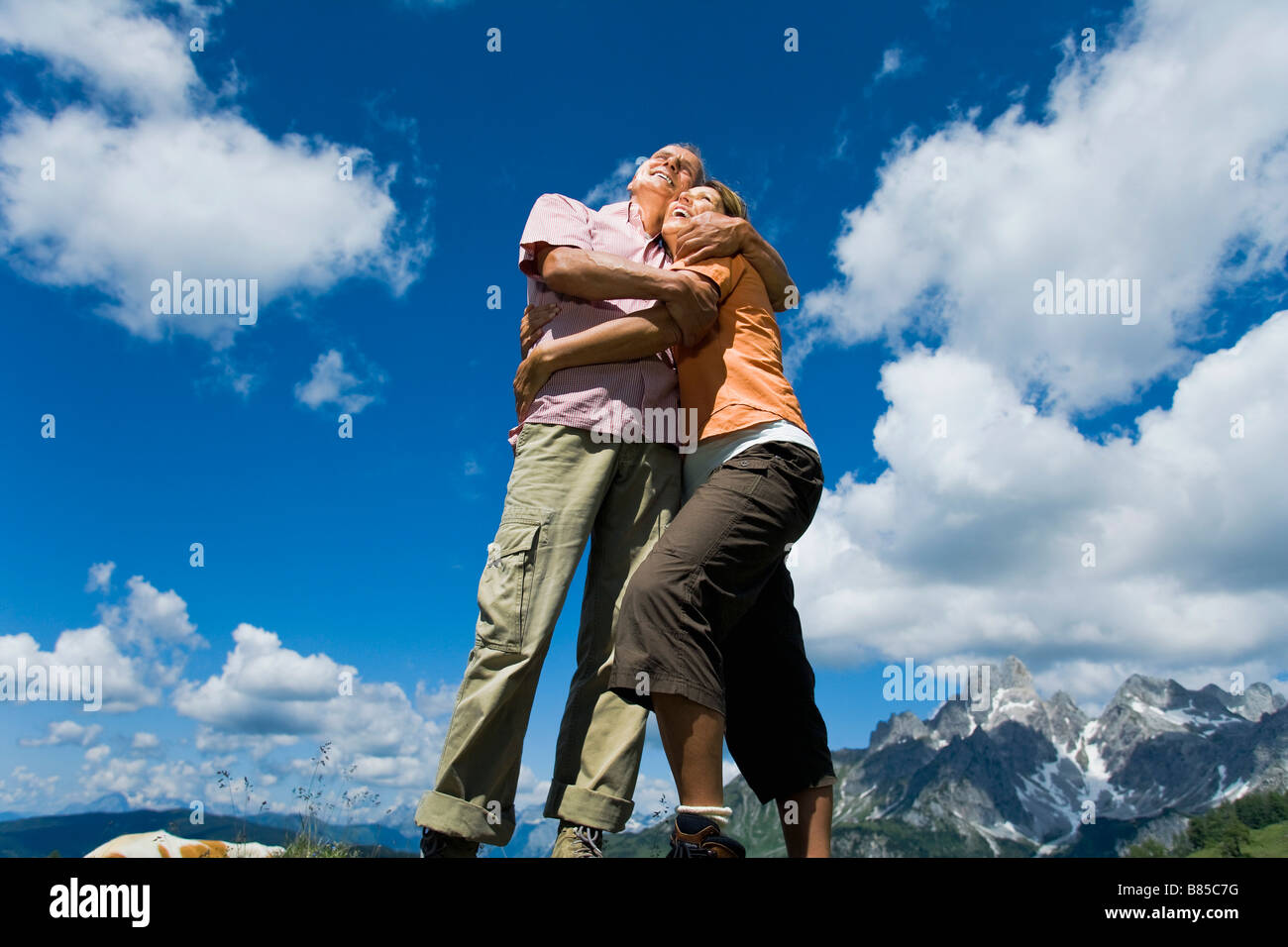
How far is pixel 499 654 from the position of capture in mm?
3674

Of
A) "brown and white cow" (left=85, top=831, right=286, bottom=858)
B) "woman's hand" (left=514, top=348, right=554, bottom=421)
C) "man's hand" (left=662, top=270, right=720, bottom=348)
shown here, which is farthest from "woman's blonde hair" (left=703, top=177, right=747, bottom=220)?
"brown and white cow" (left=85, top=831, right=286, bottom=858)

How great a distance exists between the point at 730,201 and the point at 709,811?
3111 millimetres

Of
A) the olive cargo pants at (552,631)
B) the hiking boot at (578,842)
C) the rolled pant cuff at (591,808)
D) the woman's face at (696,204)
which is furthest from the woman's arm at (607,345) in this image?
the hiking boot at (578,842)

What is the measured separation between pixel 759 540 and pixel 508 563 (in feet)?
3.76

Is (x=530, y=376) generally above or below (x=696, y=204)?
below

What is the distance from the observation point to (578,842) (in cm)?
360

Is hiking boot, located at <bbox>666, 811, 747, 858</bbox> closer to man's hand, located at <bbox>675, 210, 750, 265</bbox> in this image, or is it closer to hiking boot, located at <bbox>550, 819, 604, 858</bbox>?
hiking boot, located at <bbox>550, 819, 604, 858</bbox>

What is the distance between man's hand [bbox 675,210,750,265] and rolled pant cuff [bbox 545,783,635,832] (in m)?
2.53

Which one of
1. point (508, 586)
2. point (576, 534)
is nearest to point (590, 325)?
point (576, 534)

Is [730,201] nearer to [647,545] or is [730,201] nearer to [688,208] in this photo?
[688,208]

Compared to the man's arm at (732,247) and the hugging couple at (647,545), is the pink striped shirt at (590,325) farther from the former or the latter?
the man's arm at (732,247)

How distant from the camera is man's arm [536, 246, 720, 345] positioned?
396 cm
